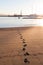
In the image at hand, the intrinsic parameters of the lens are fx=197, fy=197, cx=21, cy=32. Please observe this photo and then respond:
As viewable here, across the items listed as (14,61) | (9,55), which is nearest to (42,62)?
(14,61)

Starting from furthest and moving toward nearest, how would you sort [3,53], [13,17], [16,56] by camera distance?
1. [13,17]
2. [3,53]
3. [16,56]

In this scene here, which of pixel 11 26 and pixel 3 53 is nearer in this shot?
pixel 3 53

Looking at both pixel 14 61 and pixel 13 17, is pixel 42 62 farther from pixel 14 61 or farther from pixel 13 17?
pixel 13 17

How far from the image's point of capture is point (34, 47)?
525 cm

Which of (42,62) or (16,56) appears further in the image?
(16,56)

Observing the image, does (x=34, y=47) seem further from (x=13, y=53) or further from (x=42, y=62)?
(x=42, y=62)

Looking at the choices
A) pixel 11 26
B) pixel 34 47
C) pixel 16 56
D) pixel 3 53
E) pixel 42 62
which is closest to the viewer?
pixel 42 62

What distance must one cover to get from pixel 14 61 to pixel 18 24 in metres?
6.29

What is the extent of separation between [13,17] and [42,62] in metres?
8.65

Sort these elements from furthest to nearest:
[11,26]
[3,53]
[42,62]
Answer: [11,26]
[3,53]
[42,62]

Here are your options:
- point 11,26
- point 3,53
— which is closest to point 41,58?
point 3,53

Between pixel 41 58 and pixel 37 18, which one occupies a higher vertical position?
pixel 41 58

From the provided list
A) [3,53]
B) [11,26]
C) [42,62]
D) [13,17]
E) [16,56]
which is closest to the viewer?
[42,62]

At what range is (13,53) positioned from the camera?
4590 mm
